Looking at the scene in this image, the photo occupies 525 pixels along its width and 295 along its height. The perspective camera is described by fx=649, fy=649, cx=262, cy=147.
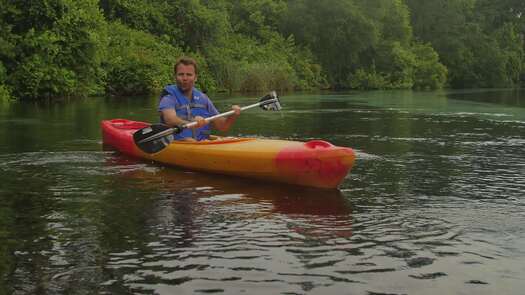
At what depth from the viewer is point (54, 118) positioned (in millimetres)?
15359

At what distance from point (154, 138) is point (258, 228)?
2.83 m

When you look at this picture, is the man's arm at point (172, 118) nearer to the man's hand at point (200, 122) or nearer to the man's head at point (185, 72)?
the man's hand at point (200, 122)

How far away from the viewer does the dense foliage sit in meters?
22.1

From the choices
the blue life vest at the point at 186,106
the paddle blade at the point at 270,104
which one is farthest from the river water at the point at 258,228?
the paddle blade at the point at 270,104

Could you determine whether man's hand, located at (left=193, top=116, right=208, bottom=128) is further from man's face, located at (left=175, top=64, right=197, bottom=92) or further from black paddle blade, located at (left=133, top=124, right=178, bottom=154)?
man's face, located at (left=175, top=64, right=197, bottom=92)

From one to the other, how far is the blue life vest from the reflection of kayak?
1.05 ft

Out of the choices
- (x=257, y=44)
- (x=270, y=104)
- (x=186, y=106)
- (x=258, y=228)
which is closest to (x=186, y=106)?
(x=186, y=106)

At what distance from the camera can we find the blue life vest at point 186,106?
25.4 ft

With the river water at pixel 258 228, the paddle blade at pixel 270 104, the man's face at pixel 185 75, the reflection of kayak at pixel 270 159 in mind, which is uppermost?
the man's face at pixel 185 75

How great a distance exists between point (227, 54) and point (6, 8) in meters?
16.1

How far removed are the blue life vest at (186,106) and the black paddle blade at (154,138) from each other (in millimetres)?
324

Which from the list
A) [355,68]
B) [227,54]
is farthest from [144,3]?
[355,68]

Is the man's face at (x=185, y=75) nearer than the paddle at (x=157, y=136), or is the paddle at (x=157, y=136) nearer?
the paddle at (x=157, y=136)

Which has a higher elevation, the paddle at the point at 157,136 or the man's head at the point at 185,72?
the man's head at the point at 185,72
